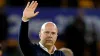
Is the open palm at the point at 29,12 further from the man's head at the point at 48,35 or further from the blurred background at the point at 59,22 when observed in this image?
the blurred background at the point at 59,22

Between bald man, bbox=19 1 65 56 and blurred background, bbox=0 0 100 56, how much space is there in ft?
15.7

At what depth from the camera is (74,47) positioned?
11562mm

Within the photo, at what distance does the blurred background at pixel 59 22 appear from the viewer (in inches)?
475

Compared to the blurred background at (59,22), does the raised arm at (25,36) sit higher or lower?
higher

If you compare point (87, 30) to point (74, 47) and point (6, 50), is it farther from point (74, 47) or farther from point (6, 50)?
point (6, 50)

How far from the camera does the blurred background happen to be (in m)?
12.1

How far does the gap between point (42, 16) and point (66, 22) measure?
75 cm

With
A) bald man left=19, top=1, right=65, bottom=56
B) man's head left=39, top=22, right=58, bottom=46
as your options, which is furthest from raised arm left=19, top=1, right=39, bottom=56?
man's head left=39, top=22, right=58, bottom=46

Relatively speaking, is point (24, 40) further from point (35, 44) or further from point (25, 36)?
point (35, 44)

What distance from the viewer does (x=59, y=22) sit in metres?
13.4

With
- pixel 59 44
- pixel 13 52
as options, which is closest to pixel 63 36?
pixel 59 44

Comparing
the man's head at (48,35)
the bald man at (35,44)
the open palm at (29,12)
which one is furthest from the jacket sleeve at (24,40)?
the man's head at (48,35)

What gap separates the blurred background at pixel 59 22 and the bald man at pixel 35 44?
4783mm

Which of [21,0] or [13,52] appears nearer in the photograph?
[13,52]
